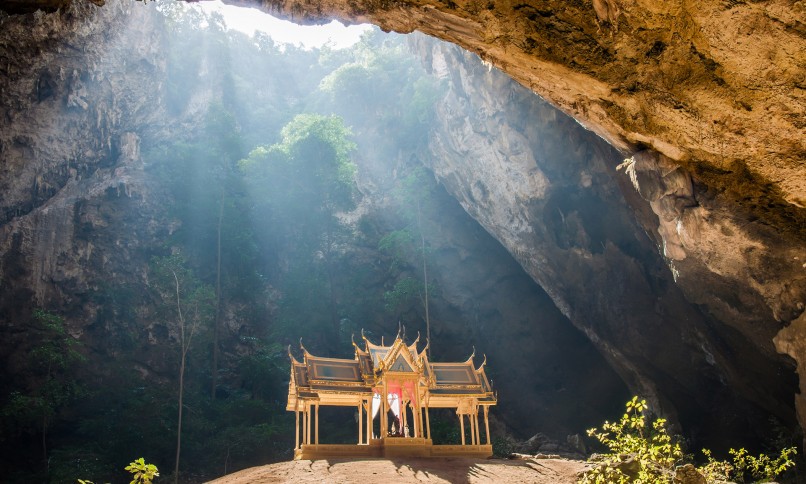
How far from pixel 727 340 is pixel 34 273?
880 inches

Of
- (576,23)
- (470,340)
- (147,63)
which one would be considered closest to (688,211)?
(576,23)

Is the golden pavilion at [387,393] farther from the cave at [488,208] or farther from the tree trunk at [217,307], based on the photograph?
the tree trunk at [217,307]

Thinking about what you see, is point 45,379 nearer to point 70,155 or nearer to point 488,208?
point 70,155

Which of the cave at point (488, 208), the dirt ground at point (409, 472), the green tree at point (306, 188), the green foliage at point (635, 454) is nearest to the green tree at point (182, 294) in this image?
the cave at point (488, 208)

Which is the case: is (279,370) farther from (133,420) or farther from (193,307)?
(133,420)

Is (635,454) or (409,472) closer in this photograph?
(635,454)

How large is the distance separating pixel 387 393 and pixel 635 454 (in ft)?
20.9

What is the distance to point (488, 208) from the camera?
2330 cm

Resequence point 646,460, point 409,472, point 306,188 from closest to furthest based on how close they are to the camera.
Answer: point 646,460, point 409,472, point 306,188

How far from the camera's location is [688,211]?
10.0 metres

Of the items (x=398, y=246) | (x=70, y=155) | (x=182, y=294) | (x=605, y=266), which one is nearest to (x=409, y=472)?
(x=605, y=266)

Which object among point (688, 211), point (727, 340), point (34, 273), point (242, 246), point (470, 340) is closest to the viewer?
point (688, 211)

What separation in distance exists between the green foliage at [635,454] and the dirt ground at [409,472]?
1.54 metres

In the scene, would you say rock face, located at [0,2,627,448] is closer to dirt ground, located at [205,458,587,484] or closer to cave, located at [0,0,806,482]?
cave, located at [0,0,806,482]
